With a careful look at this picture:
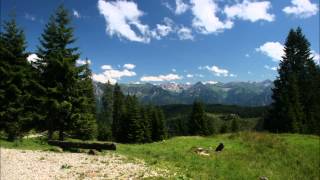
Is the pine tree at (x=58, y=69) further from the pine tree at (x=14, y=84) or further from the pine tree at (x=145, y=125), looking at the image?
the pine tree at (x=145, y=125)

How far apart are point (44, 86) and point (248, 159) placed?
25186mm

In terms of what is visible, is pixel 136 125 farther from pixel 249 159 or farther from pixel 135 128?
pixel 249 159

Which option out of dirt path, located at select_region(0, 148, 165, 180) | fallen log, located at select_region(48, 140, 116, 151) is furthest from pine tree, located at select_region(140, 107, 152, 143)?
dirt path, located at select_region(0, 148, 165, 180)

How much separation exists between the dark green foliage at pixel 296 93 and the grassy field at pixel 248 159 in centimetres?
2281

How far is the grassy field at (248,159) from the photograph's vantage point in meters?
23.1

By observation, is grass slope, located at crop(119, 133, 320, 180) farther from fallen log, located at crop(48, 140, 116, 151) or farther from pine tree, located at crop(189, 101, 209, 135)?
pine tree, located at crop(189, 101, 209, 135)

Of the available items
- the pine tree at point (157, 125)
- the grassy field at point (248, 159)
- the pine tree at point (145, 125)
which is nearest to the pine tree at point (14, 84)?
the grassy field at point (248, 159)

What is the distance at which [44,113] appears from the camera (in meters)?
43.8

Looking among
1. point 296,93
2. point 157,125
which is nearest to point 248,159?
point 296,93

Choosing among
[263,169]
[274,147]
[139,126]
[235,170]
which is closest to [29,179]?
[235,170]

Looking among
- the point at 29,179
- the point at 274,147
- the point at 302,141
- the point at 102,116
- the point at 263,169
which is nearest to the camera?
the point at 29,179

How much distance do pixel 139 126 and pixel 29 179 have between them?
6906cm

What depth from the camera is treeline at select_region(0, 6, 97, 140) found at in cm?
4122

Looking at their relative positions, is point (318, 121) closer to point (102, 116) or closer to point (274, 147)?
point (274, 147)
